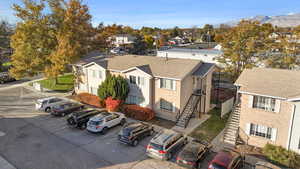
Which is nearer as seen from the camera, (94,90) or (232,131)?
(232,131)

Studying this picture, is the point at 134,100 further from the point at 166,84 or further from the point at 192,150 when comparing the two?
the point at 192,150

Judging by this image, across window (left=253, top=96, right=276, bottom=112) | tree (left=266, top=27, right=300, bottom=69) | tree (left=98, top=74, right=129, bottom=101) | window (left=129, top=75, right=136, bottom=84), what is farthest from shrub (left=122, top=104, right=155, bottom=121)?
tree (left=266, top=27, right=300, bottom=69)

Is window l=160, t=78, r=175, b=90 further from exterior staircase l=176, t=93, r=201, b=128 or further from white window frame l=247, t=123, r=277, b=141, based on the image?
white window frame l=247, t=123, r=277, b=141

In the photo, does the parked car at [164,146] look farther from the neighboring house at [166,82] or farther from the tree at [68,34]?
the tree at [68,34]

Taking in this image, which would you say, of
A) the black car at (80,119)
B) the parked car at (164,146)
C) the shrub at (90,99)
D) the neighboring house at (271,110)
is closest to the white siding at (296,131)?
the neighboring house at (271,110)

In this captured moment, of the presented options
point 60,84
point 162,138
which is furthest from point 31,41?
point 162,138

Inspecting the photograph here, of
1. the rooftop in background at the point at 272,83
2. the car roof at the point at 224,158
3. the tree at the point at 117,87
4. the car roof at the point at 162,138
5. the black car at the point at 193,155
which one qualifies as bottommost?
the black car at the point at 193,155
